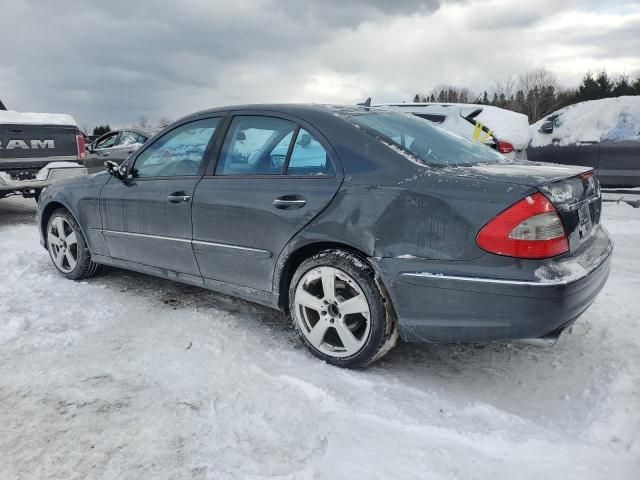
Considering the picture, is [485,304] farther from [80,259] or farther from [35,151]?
[35,151]

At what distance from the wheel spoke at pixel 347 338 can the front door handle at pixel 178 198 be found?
141cm

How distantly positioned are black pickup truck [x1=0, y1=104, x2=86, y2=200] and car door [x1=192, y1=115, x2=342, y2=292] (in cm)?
495

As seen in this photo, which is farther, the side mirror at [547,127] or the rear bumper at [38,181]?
the side mirror at [547,127]

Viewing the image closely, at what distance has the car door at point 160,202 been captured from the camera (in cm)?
364

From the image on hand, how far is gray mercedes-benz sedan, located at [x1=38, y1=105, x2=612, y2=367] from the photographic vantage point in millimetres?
2393

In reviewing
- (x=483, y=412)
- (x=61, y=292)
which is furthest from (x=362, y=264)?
(x=61, y=292)

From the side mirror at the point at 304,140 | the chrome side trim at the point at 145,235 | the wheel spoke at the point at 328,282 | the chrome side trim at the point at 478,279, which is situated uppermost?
the side mirror at the point at 304,140

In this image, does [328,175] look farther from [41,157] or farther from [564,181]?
[41,157]

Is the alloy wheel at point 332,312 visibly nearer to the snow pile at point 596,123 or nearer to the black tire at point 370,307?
the black tire at point 370,307

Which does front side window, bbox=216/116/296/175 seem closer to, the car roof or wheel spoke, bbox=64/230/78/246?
the car roof

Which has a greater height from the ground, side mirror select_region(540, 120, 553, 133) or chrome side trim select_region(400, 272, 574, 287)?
side mirror select_region(540, 120, 553, 133)

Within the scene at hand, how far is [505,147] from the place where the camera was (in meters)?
7.95

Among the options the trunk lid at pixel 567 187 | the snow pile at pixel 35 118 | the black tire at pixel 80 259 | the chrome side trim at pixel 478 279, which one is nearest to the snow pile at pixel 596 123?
the trunk lid at pixel 567 187

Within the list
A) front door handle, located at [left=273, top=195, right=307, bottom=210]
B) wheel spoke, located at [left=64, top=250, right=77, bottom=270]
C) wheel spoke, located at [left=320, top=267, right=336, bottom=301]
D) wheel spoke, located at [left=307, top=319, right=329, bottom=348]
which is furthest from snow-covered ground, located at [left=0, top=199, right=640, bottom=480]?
front door handle, located at [left=273, top=195, right=307, bottom=210]
